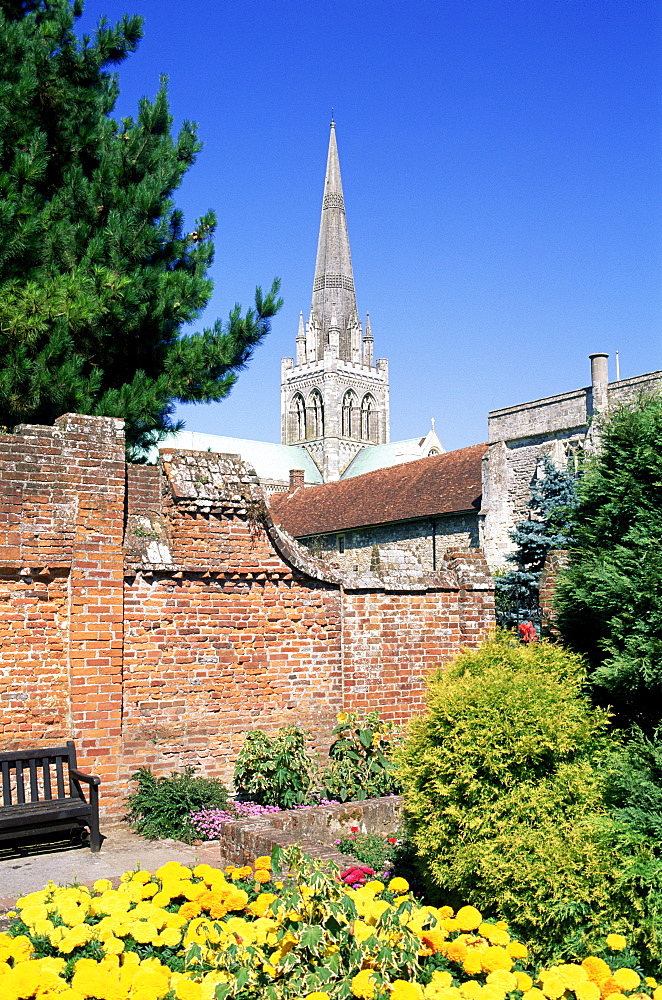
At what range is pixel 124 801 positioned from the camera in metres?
7.57

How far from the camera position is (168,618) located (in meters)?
8.09

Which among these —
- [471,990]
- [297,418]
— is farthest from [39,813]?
[297,418]

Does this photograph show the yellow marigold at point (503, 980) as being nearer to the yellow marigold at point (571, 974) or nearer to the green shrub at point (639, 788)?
the yellow marigold at point (571, 974)

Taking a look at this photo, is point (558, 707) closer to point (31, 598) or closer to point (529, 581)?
point (31, 598)

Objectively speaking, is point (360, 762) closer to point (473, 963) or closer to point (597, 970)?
point (473, 963)

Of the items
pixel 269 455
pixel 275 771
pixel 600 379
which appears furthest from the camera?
pixel 269 455

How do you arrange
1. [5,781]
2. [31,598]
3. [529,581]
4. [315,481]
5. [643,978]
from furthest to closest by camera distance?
[315,481] → [529,581] → [31,598] → [5,781] → [643,978]

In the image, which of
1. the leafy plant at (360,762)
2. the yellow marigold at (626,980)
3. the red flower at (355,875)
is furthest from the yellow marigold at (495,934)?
the leafy plant at (360,762)

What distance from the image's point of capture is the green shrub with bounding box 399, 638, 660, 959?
4258 mm

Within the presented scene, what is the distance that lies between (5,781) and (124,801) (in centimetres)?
115

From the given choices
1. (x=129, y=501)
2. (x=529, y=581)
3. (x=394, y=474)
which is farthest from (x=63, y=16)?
(x=394, y=474)

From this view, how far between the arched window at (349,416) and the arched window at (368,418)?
117cm

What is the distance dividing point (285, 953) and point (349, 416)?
81.2m

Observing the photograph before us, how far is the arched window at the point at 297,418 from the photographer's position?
85500 mm
